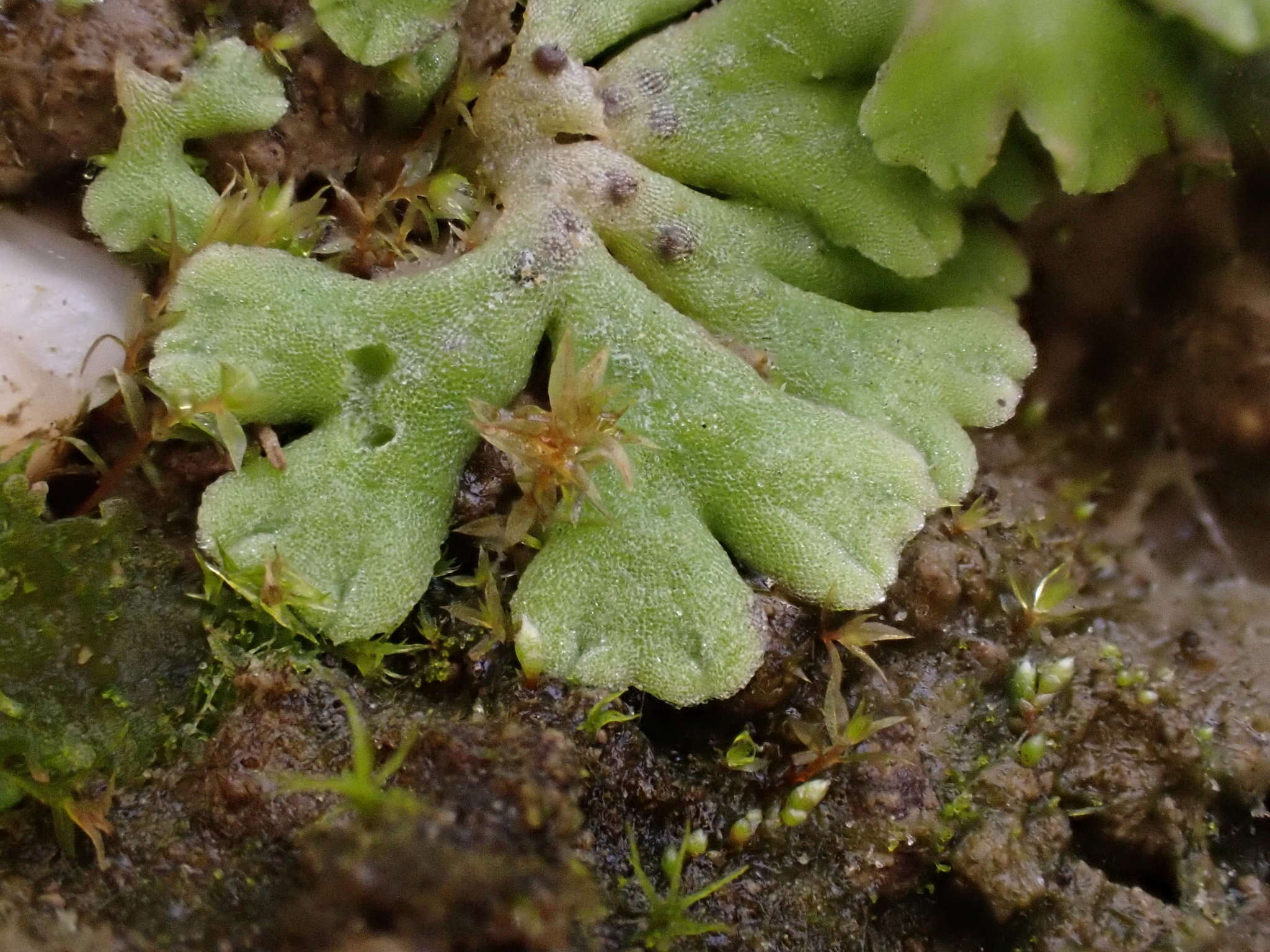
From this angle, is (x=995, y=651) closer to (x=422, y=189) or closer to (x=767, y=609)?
(x=767, y=609)

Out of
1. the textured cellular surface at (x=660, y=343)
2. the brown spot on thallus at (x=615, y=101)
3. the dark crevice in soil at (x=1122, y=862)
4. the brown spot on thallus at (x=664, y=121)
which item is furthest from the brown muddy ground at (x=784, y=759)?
the brown spot on thallus at (x=664, y=121)

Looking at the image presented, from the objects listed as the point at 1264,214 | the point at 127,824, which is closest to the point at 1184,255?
the point at 1264,214

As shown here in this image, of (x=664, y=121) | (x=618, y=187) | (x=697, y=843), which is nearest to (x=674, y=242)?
(x=618, y=187)

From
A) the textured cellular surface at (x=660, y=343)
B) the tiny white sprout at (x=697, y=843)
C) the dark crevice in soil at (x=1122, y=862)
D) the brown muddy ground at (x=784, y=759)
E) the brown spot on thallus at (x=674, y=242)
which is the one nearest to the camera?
the brown muddy ground at (x=784, y=759)

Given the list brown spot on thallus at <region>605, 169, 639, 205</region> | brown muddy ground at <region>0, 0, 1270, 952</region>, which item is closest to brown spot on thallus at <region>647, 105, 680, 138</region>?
brown spot on thallus at <region>605, 169, 639, 205</region>

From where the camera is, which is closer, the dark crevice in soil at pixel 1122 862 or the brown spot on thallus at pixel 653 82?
the dark crevice in soil at pixel 1122 862

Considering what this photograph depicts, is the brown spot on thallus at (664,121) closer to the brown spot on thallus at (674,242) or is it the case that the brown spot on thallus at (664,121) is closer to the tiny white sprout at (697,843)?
the brown spot on thallus at (674,242)

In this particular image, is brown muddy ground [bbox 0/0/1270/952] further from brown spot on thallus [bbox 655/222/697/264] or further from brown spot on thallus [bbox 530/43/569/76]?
brown spot on thallus [bbox 655/222/697/264]

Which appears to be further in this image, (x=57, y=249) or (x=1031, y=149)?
(x=1031, y=149)
